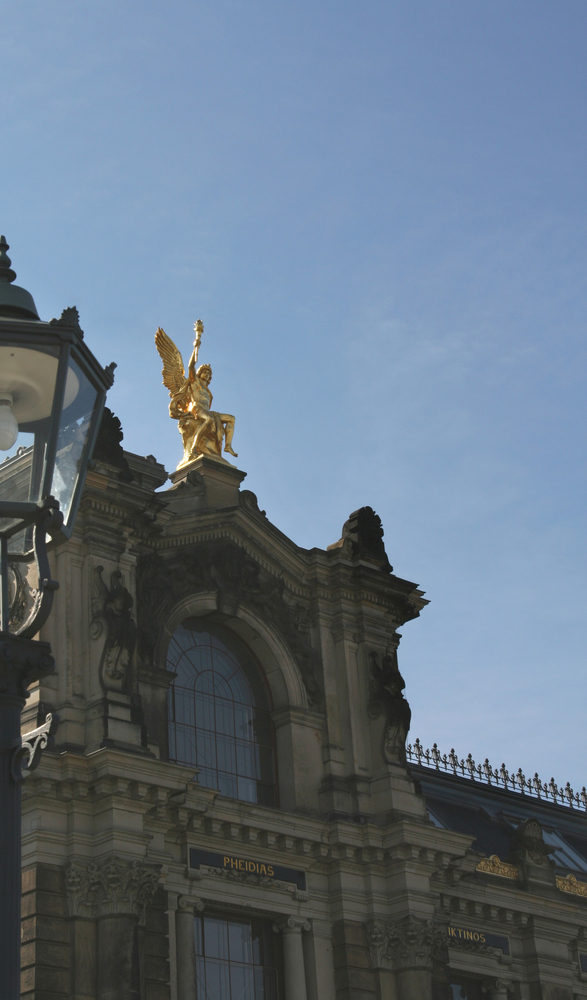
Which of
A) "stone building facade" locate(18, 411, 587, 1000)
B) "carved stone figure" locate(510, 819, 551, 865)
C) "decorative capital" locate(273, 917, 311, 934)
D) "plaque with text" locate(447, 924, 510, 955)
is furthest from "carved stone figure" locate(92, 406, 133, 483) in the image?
"carved stone figure" locate(510, 819, 551, 865)

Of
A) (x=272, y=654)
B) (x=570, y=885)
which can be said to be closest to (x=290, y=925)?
(x=272, y=654)

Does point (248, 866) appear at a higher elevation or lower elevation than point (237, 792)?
lower

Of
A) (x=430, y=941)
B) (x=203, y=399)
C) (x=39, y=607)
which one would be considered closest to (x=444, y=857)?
(x=430, y=941)

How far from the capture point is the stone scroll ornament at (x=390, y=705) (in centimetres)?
2744

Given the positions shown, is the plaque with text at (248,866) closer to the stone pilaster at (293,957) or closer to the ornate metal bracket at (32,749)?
the stone pilaster at (293,957)

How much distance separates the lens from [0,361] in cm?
755

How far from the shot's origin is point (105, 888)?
21156 millimetres

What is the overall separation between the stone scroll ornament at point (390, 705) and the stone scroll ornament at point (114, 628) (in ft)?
19.9

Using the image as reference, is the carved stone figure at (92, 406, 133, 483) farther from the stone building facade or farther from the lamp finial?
the lamp finial

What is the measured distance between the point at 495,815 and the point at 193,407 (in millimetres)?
14647

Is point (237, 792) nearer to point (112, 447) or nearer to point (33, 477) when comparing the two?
point (112, 447)

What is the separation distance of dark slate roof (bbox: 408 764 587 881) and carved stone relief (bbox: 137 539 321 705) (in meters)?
7.03

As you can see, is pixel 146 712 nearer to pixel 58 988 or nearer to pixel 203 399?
pixel 58 988

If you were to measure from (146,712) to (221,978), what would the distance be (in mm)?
4664
